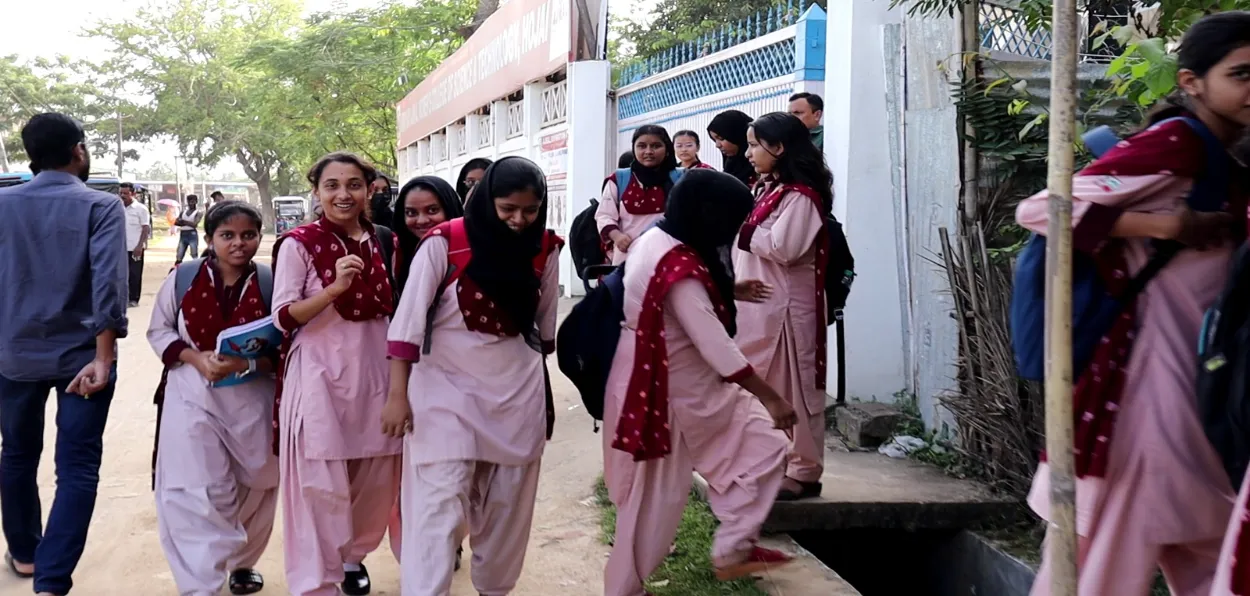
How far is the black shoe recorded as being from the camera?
4180 mm

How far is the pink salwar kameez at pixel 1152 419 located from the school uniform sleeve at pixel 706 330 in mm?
1137

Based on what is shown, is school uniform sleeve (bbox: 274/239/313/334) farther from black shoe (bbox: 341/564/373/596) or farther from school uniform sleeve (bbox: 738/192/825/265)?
school uniform sleeve (bbox: 738/192/825/265)

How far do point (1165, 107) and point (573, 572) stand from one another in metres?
2.73

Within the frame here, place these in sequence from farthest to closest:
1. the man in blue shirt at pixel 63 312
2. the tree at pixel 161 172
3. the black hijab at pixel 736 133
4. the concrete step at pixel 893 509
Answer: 1. the tree at pixel 161 172
2. the black hijab at pixel 736 133
3. the concrete step at pixel 893 509
4. the man in blue shirt at pixel 63 312

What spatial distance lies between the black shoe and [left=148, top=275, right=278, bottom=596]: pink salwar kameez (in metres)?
0.39

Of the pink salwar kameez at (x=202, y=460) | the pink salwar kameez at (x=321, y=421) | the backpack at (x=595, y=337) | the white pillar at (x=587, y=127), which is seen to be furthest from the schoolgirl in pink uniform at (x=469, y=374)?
the white pillar at (x=587, y=127)

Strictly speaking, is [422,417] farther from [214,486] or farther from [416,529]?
[214,486]

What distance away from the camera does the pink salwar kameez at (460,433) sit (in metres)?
3.48

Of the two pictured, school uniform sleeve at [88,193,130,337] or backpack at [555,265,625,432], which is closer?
backpack at [555,265,625,432]

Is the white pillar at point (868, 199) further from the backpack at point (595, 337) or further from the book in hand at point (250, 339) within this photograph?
the book in hand at point (250, 339)

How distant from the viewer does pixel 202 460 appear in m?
3.83

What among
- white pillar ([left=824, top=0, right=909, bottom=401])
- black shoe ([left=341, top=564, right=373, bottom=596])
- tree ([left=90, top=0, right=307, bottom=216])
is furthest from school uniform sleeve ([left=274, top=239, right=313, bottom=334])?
tree ([left=90, top=0, right=307, bottom=216])

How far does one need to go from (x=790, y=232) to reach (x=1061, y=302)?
2.32 meters

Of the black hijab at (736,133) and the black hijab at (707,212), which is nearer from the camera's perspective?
the black hijab at (707,212)
